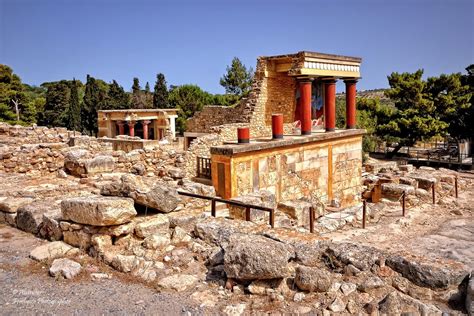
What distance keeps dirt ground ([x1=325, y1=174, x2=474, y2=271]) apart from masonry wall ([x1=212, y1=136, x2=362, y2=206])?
1.93m

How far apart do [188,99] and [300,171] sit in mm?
31927

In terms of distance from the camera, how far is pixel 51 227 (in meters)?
6.40

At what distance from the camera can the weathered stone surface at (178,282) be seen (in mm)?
4844

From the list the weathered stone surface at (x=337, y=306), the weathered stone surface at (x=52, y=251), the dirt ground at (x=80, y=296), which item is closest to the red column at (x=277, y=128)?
the weathered stone surface at (x=52, y=251)

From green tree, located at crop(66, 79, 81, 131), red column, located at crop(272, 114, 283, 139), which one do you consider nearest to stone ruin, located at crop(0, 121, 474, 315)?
red column, located at crop(272, 114, 283, 139)

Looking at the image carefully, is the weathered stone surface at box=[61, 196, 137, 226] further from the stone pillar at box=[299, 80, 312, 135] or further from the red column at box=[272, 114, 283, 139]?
the stone pillar at box=[299, 80, 312, 135]

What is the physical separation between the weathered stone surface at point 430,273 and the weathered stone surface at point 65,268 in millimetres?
3947

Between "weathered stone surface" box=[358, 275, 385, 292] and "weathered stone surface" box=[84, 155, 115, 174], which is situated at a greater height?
"weathered stone surface" box=[84, 155, 115, 174]

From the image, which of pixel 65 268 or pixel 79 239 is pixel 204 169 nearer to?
pixel 79 239

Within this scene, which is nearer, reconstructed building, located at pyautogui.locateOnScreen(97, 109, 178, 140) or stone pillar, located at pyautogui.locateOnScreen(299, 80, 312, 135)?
stone pillar, located at pyautogui.locateOnScreen(299, 80, 312, 135)

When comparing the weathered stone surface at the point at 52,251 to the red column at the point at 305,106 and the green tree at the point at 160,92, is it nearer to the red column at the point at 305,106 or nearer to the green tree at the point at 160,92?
the red column at the point at 305,106

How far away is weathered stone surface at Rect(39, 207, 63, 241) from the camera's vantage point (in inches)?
248

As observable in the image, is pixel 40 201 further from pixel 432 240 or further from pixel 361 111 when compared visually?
pixel 361 111

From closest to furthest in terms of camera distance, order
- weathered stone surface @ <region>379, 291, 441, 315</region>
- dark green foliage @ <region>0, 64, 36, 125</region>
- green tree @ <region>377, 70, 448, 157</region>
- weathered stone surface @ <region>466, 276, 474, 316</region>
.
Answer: weathered stone surface @ <region>466, 276, 474, 316</region>
weathered stone surface @ <region>379, 291, 441, 315</region>
green tree @ <region>377, 70, 448, 157</region>
dark green foliage @ <region>0, 64, 36, 125</region>
